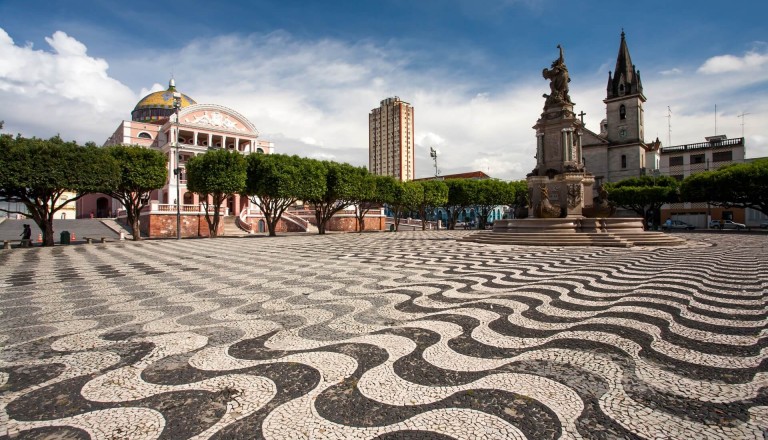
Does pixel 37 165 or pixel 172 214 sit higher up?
pixel 37 165

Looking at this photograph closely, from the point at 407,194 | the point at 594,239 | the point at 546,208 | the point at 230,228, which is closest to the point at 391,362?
the point at 594,239

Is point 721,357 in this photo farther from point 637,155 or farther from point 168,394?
point 637,155

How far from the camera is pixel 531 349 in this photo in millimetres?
3996

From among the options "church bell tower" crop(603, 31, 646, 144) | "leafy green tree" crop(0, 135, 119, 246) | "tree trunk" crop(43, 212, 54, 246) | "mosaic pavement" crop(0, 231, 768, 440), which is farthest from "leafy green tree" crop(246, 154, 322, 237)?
"church bell tower" crop(603, 31, 646, 144)

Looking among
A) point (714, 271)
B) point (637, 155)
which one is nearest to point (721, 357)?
point (714, 271)

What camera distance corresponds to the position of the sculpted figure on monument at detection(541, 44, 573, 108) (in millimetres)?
22047

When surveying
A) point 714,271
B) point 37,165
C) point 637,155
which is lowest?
point 714,271

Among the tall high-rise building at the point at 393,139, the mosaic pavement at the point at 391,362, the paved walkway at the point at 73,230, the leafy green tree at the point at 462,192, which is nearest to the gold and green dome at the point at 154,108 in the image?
the paved walkway at the point at 73,230

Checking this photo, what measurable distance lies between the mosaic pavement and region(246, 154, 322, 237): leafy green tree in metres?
23.2

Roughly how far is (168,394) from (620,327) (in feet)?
16.1

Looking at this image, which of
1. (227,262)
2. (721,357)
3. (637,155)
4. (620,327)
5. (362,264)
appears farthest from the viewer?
(637,155)

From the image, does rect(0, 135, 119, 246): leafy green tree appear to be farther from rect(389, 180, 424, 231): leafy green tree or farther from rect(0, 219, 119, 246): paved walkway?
rect(389, 180, 424, 231): leafy green tree

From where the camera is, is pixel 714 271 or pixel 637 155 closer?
pixel 714 271

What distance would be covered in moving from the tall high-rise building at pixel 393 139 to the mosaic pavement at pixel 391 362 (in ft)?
381
